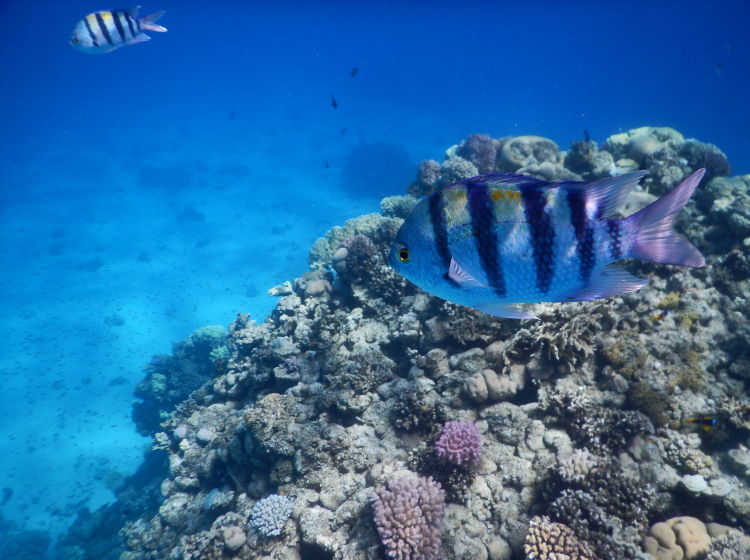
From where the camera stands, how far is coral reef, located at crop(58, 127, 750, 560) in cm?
392

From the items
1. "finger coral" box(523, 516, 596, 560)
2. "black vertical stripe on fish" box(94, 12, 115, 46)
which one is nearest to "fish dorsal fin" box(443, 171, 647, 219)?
"finger coral" box(523, 516, 596, 560)

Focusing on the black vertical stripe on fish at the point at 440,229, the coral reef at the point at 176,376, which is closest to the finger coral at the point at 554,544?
the black vertical stripe on fish at the point at 440,229

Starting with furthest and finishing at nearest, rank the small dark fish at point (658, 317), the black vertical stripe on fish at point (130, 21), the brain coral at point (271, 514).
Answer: the black vertical stripe on fish at point (130, 21)
the small dark fish at point (658, 317)
the brain coral at point (271, 514)

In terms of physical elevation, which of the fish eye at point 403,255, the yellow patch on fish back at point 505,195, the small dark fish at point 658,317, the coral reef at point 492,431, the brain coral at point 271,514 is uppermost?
the yellow patch on fish back at point 505,195

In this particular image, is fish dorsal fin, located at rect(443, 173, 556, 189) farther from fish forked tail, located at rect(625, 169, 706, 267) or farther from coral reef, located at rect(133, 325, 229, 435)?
coral reef, located at rect(133, 325, 229, 435)

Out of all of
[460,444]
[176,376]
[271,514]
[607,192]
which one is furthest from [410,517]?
[176,376]

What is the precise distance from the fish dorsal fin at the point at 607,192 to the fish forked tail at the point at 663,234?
0.29 feet

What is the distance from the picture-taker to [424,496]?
4023mm

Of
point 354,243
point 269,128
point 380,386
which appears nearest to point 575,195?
point 380,386

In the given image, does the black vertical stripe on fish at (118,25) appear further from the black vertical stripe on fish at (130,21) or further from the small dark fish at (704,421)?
the small dark fish at (704,421)

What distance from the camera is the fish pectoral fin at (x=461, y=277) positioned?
163 cm

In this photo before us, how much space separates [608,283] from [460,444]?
3.30 metres

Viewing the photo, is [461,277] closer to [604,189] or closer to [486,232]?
[486,232]

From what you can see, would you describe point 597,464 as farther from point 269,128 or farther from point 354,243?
point 269,128
